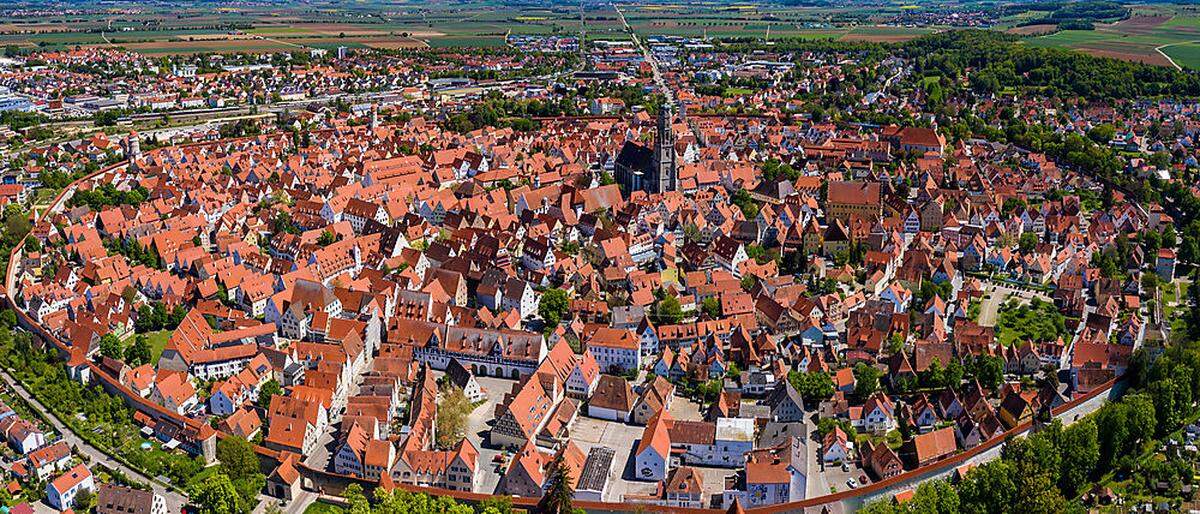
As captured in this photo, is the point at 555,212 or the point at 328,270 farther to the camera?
the point at 555,212

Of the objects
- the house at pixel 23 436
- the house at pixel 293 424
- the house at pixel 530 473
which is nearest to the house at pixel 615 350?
the house at pixel 530 473

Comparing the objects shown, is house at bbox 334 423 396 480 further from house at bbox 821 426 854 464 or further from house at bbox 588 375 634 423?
house at bbox 821 426 854 464

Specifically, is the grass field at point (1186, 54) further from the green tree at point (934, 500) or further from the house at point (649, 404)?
the green tree at point (934, 500)

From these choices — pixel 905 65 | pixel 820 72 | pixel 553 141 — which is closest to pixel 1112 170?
pixel 553 141

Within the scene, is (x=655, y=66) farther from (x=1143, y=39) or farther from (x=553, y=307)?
(x=553, y=307)

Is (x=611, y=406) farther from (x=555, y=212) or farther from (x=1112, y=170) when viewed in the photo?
(x=1112, y=170)

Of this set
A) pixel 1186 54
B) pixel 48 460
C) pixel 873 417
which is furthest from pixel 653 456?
pixel 1186 54
